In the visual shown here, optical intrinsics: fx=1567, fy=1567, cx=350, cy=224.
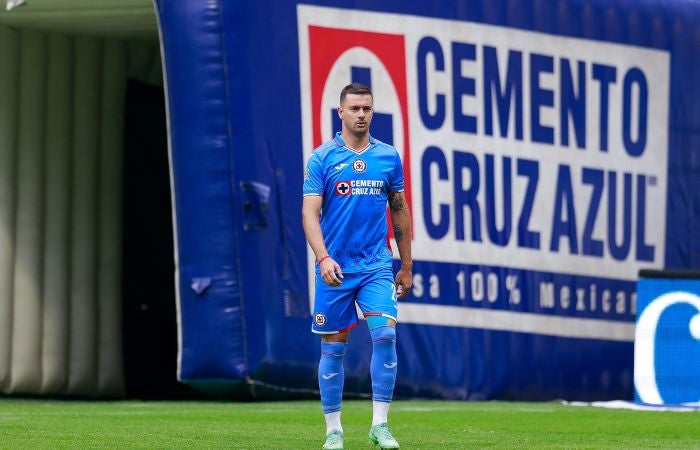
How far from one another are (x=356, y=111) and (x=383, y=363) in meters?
1.15

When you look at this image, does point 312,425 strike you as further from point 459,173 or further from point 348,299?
point 459,173

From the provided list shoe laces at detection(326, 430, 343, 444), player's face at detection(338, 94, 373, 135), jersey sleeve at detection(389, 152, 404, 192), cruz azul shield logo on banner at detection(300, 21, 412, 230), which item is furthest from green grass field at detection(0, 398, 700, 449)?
cruz azul shield logo on banner at detection(300, 21, 412, 230)

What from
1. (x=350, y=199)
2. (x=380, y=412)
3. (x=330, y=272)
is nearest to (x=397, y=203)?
(x=350, y=199)

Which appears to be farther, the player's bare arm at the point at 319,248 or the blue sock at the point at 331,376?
the blue sock at the point at 331,376

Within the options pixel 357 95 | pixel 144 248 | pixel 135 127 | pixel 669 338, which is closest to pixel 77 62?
pixel 135 127

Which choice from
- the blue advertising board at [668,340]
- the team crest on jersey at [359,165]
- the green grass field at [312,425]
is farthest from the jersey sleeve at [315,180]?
the blue advertising board at [668,340]

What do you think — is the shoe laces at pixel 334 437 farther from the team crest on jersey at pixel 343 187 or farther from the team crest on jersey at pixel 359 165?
the team crest on jersey at pixel 359 165

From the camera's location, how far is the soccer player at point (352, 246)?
712cm

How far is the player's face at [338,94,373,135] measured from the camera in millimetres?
7105

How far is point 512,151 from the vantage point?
1321 cm

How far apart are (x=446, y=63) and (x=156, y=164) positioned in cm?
310

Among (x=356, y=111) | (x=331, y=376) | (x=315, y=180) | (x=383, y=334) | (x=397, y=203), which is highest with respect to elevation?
(x=356, y=111)

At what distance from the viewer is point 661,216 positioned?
14383 millimetres

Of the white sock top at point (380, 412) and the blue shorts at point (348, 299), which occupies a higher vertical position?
the blue shorts at point (348, 299)
